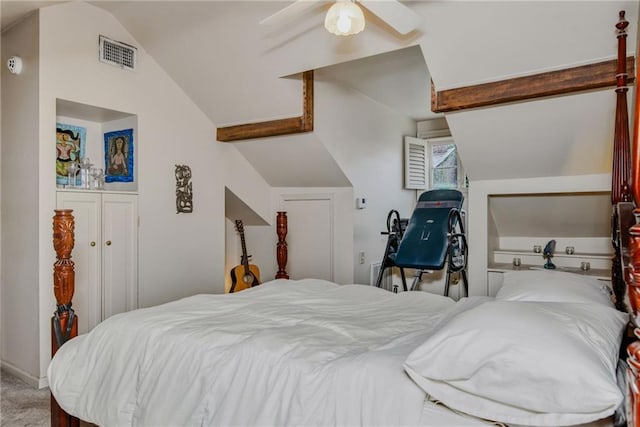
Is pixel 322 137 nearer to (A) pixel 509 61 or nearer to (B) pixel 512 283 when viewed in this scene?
(A) pixel 509 61

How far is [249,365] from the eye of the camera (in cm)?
155

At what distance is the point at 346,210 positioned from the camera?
14.9ft

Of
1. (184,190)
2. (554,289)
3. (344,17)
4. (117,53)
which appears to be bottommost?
(554,289)

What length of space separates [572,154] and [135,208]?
351 centimetres

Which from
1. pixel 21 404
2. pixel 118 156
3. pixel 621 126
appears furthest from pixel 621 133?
pixel 21 404

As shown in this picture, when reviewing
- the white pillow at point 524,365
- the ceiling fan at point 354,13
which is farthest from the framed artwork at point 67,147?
the white pillow at point 524,365

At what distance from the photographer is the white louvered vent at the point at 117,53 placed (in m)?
3.53

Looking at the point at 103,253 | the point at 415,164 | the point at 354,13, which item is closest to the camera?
the point at 354,13

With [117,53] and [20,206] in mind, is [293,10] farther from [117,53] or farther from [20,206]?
[20,206]

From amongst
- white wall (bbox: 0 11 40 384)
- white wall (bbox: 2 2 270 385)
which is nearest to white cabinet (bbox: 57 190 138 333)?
white wall (bbox: 2 2 270 385)

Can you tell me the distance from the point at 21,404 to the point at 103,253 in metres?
1.20

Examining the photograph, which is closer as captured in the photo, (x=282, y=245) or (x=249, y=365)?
(x=249, y=365)

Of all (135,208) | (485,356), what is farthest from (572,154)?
(135,208)

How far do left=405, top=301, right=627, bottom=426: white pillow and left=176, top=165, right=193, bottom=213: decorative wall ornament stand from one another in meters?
3.30
